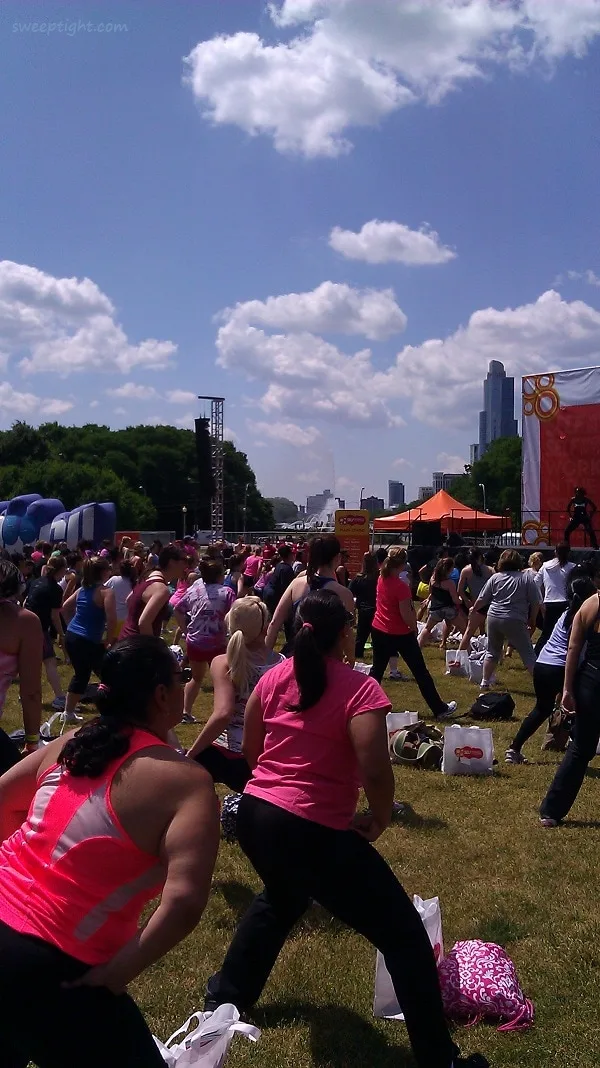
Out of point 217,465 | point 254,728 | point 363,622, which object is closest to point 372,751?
point 254,728

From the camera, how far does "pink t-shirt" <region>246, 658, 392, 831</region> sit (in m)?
3.05

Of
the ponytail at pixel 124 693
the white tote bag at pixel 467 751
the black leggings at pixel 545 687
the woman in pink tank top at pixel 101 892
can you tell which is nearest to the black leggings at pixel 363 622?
the white tote bag at pixel 467 751

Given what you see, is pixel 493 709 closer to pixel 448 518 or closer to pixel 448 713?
pixel 448 713

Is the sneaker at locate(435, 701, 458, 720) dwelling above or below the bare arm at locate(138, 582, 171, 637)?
below

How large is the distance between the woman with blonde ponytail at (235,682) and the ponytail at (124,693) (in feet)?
7.79

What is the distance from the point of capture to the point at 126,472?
3319 inches

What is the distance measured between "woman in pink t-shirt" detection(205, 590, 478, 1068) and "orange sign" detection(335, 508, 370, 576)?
18084mm

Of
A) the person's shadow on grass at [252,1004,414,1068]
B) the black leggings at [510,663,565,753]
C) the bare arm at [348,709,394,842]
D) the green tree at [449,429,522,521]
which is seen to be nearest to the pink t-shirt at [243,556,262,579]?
the black leggings at [510,663,565,753]

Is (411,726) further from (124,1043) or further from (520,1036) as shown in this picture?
(124,1043)

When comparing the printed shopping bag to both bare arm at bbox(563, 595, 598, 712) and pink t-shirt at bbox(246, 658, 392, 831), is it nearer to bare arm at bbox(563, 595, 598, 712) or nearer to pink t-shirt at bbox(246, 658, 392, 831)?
bare arm at bbox(563, 595, 598, 712)

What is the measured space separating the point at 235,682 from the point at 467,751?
316cm

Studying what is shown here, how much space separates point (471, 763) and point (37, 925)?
5584 mm

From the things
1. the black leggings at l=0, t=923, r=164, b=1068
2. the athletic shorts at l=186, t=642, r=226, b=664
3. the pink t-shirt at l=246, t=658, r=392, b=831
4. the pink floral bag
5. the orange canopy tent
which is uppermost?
→ the orange canopy tent

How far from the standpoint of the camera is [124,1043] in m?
1.96
